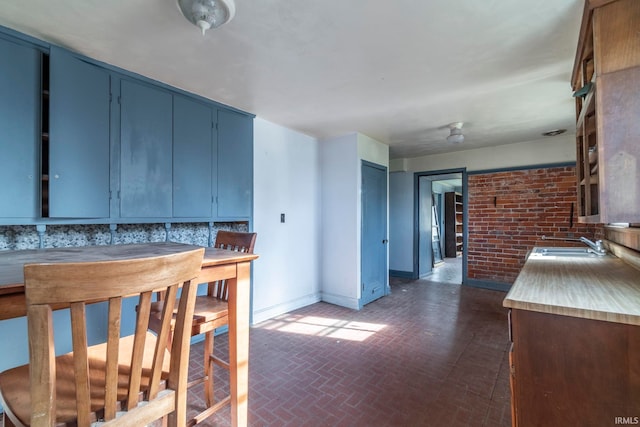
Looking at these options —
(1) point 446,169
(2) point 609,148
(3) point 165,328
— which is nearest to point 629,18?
(2) point 609,148

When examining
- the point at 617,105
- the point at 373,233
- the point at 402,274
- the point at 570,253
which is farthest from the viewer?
the point at 402,274

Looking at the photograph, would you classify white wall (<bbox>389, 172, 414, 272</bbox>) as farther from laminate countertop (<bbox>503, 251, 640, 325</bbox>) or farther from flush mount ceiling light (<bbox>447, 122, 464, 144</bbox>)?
laminate countertop (<bbox>503, 251, 640, 325</bbox>)

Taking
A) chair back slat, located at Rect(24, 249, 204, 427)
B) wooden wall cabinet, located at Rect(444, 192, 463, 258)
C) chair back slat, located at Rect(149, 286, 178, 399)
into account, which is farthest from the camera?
wooden wall cabinet, located at Rect(444, 192, 463, 258)

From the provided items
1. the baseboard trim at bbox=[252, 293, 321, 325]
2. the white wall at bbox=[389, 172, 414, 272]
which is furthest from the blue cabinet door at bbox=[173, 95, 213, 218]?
the white wall at bbox=[389, 172, 414, 272]

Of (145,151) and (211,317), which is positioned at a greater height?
(145,151)

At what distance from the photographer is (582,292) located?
1260mm

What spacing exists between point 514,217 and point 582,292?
13.8 feet

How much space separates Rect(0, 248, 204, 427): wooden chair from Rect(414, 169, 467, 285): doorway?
17.3 ft

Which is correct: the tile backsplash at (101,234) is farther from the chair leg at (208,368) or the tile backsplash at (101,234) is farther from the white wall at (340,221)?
the white wall at (340,221)

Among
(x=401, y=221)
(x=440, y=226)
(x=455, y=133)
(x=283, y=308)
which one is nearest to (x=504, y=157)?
(x=455, y=133)

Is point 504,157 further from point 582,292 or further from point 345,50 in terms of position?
point 582,292

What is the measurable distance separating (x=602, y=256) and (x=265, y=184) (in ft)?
11.4

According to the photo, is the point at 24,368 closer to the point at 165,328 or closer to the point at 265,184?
the point at 165,328

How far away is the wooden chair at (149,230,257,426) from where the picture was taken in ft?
5.10
